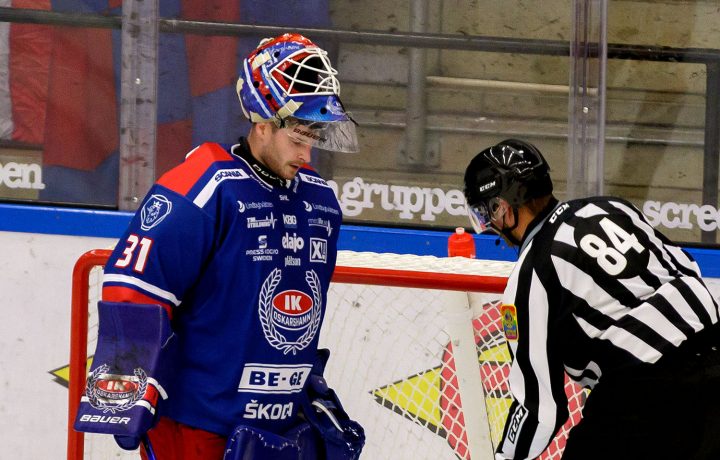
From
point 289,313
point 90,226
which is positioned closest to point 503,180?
point 289,313

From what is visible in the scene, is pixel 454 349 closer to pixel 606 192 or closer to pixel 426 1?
pixel 606 192

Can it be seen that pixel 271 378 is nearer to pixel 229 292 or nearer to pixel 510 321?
pixel 229 292

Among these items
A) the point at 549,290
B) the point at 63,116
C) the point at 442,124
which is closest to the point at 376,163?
the point at 442,124

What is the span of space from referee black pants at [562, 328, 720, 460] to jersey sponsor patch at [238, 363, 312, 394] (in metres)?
0.54

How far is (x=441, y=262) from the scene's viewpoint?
2.90 metres

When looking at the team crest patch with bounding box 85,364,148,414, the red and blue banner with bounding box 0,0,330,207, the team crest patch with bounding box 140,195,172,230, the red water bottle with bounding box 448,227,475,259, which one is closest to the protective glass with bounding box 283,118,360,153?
the team crest patch with bounding box 140,195,172,230

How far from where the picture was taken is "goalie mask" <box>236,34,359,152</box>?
6.82 feet

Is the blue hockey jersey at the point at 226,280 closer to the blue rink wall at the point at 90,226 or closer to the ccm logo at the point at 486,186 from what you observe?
the ccm logo at the point at 486,186

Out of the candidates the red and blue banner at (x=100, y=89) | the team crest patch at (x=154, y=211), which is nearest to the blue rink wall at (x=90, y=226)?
the red and blue banner at (x=100, y=89)

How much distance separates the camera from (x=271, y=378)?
2.11m

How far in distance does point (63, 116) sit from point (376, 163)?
989 mm

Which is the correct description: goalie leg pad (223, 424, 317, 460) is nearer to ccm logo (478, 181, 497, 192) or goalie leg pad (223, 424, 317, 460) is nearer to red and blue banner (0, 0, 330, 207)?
ccm logo (478, 181, 497, 192)

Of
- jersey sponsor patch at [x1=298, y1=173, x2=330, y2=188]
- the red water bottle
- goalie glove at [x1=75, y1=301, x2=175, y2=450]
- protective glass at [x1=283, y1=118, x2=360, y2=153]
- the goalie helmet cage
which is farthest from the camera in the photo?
the red water bottle

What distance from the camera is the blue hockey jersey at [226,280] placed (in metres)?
2.01
